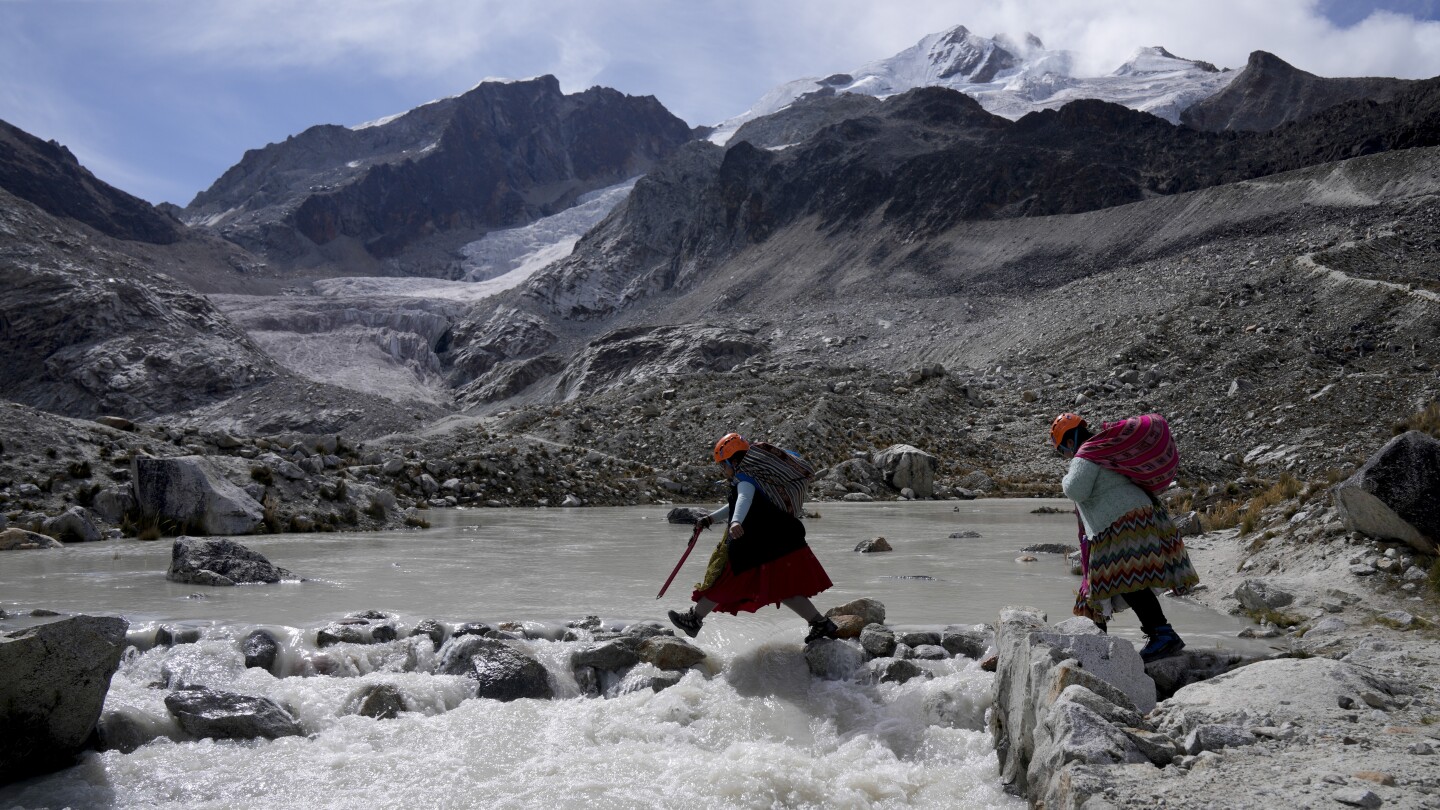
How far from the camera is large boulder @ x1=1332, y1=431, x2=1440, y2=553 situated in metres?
6.42

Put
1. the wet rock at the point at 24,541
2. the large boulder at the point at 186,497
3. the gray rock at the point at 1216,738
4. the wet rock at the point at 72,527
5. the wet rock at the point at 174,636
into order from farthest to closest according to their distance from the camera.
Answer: the large boulder at the point at 186,497 → the wet rock at the point at 72,527 → the wet rock at the point at 24,541 → the wet rock at the point at 174,636 → the gray rock at the point at 1216,738

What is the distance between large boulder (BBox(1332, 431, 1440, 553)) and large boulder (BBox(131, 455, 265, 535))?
1346 centimetres

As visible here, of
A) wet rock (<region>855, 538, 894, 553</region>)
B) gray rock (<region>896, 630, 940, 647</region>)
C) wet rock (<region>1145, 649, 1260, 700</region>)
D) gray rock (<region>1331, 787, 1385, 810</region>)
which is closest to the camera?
gray rock (<region>1331, 787, 1385, 810</region>)

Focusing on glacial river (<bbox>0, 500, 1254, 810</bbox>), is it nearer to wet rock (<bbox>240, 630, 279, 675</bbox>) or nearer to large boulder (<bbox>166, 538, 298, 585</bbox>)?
wet rock (<bbox>240, 630, 279, 675</bbox>)

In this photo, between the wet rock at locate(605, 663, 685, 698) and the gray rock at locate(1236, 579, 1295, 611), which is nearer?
the wet rock at locate(605, 663, 685, 698)

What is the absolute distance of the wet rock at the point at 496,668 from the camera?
5789 mm

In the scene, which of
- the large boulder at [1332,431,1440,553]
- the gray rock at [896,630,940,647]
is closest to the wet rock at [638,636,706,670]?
the gray rock at [896,630,940,647]

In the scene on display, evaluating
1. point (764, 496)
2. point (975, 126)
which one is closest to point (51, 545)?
point (764, 496)

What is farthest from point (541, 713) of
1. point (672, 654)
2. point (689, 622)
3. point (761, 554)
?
point (761, 554)

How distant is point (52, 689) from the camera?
4.57m

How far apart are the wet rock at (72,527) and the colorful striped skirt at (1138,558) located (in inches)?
505

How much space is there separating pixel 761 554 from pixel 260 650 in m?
3.38

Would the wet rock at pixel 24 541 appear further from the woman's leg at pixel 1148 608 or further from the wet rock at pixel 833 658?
the woman's leg at pixel 1148 608

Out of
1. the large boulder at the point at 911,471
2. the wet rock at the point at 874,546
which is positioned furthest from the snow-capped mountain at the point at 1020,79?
the wet rock at the point at 874,546
